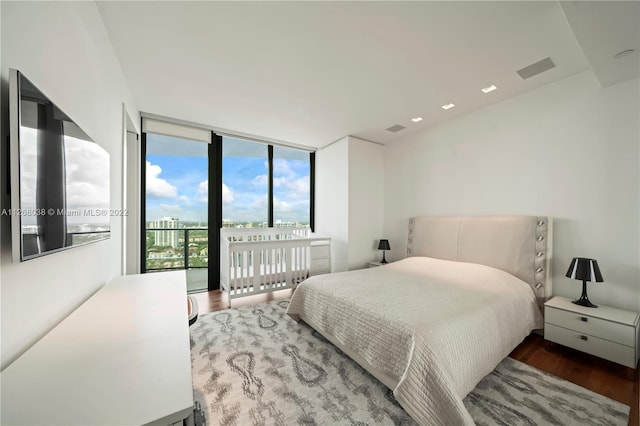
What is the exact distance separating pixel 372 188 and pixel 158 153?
11.8 feet

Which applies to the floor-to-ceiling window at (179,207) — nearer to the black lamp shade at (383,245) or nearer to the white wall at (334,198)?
the white wall at (334,198)

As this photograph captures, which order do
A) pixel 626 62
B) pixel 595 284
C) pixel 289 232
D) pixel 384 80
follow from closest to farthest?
pixel 626 62 → pixel 595 284 → pixel 384 80 → pixel 289 232

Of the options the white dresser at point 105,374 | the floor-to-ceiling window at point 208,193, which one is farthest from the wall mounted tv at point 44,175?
the floor-to-ceiling window at point 208,193

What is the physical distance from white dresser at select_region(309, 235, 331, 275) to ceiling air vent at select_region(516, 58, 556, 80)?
3.01 metres

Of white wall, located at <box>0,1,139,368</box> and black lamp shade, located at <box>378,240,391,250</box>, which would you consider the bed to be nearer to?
black lamp shade, located at <box>378,240,391,250</box>

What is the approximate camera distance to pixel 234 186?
4254 mm

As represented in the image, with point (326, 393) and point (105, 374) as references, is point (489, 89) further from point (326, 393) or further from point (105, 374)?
point (105, 374)

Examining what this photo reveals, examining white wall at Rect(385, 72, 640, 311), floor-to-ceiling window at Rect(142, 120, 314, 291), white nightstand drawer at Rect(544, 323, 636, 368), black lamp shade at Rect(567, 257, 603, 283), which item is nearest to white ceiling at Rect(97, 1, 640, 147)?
white wall at Rect(385, 72, 640, 311)

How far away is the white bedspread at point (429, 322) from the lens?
4.04ft

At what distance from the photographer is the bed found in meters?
1.25

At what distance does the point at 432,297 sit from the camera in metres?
1.83

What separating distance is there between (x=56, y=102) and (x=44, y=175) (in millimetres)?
335

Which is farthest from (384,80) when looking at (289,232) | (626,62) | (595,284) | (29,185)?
(289,232)

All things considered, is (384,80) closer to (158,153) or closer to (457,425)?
(457,425)
